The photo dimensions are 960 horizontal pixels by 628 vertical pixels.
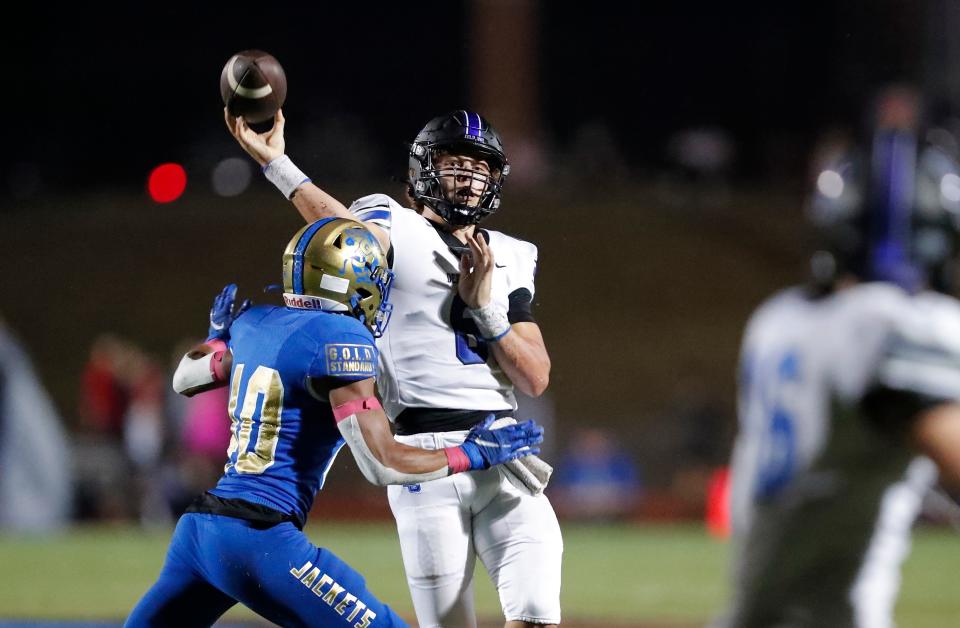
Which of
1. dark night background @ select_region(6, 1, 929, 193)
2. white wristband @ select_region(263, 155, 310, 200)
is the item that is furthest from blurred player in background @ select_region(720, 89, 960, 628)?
dark night background @ select_region(6, 1, 929, 193)

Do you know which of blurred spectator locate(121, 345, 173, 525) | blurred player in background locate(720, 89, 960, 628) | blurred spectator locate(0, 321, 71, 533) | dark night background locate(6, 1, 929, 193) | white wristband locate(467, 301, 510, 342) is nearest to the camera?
blurred player in background locate(720, 89, 960, 628)

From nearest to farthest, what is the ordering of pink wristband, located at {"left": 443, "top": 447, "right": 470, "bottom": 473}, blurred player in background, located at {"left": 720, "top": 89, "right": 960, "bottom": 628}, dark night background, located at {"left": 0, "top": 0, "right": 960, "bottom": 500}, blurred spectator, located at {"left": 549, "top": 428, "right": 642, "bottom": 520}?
1. blurred player in background, located at {"left": 720, "top": 89, "right": 960, "bottom": 628}
2. pink wristband, located at {"left": 443, "top": 447, "right": 470, "bottom": 473}
3. blurred spectator, located at {"left": 549, "top": 428, "right": 642, "bottom": 520}
4. dark night background, located at {"left": 0, "top": 0, "right": 960, "bottom": 500}

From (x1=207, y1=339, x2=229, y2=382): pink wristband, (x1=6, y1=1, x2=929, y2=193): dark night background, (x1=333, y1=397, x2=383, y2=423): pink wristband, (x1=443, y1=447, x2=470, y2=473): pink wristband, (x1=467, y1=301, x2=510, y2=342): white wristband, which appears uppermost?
(x1=6, y1=1, x2=929, y2=193): dark night background

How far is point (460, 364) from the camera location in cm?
387

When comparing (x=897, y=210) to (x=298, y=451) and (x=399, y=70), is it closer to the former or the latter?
(x=298, y=451)

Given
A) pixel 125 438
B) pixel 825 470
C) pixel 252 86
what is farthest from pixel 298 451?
pixel 125 438

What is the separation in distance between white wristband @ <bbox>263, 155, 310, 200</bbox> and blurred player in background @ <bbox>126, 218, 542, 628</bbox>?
65cm

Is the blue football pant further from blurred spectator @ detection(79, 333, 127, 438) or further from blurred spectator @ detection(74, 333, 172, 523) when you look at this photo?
blurred spectator @ detection(79, 333, 127, 438)

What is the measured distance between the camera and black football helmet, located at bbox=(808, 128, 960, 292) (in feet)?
7.73

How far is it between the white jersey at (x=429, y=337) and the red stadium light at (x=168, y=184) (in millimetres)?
17649

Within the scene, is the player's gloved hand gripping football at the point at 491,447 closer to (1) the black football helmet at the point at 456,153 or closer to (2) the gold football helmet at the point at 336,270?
(2) the gold football helmet at the point at 336,270

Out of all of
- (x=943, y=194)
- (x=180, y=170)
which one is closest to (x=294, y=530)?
(x=943, y=194)

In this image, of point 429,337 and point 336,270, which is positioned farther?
point 429,337

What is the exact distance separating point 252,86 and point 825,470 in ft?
8.41
